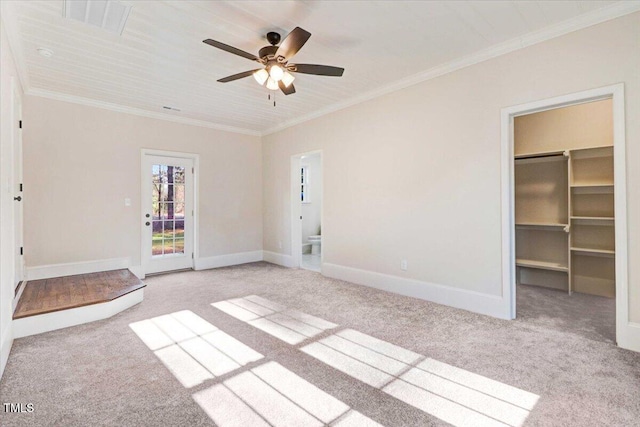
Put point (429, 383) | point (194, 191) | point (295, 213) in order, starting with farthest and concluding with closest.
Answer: point (295, 213) < point (194, 191) < point (429, 383)

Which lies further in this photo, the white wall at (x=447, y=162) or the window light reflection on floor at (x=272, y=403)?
the white wall at (x=447, y=162)

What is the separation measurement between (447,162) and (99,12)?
3649mm

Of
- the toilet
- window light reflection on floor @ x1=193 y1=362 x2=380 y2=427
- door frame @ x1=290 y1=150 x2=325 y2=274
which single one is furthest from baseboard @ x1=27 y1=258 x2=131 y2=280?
the toilet

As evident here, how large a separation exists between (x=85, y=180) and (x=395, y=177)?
4556 millimetres

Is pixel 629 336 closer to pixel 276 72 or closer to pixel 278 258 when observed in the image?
pixel 276 72

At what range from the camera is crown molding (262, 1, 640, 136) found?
99.9 inches

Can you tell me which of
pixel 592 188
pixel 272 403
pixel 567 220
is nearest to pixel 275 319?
pixel 272 403

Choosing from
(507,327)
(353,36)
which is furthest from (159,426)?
(353,36)


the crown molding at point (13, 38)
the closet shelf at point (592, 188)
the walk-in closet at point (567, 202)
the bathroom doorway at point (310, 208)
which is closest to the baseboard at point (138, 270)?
the crown molding at point (13, 38)

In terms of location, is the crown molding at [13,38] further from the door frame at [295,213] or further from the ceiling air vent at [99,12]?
the door frame at [295,213]

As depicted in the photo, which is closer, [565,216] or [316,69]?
[316,69]

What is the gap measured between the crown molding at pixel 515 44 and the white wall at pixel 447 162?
0.05 metres

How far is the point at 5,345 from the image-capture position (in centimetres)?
234

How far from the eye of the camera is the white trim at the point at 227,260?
5.80m
